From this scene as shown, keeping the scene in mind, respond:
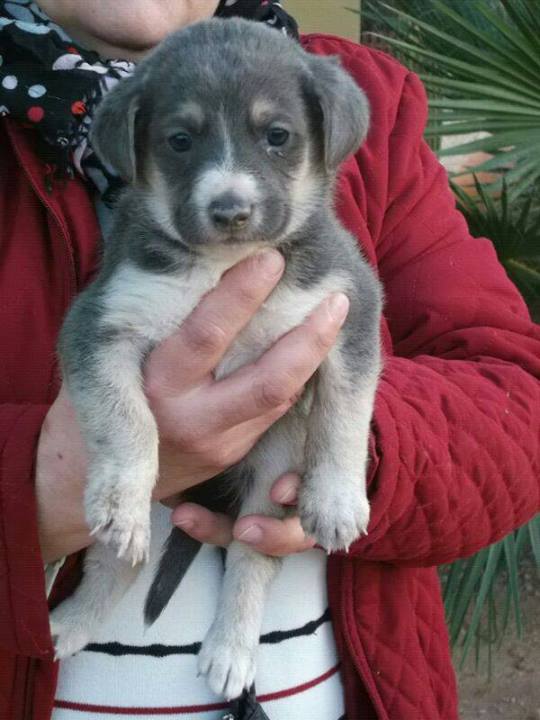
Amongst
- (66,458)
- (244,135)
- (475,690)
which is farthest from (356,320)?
(475,690)

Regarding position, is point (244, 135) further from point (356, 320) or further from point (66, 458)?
point (66, 458)

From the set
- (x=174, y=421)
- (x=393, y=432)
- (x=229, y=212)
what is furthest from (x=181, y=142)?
(x=393, y=432)

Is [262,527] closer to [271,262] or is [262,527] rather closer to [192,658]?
[192,658]

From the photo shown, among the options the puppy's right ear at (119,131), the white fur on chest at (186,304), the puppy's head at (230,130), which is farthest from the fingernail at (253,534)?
the puppy's right ear at (119,131)

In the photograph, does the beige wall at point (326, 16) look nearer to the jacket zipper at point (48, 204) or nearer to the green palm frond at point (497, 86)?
the green palm frond at point (497, 86)

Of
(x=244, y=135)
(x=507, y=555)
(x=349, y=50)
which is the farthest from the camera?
(x=507, y=555)

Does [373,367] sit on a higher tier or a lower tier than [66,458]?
higher

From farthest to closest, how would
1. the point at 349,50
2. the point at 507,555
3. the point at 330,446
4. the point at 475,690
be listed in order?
1. the point at 475,690
2. the point at 507,555
3. the point at 349,50
4. the point at 330,446
